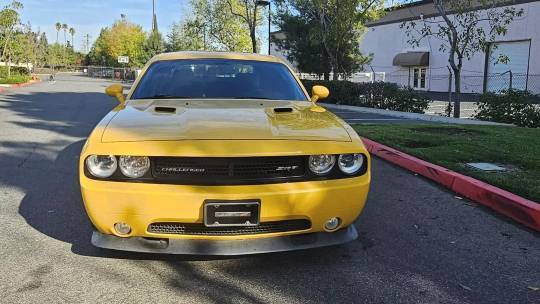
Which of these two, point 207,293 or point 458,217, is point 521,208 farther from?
point 207,293

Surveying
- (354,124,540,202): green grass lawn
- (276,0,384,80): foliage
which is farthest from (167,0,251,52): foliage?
(354,124,540,202): green grass lawn

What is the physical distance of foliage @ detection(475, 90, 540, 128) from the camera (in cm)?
1360

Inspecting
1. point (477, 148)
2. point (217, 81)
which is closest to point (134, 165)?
point (217, 81)

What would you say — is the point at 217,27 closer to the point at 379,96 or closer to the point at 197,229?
the point at 379,96

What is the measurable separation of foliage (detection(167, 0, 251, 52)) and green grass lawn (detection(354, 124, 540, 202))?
92.0ft

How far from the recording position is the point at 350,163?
11.3 ft

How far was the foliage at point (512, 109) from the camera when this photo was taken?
13.6 meters

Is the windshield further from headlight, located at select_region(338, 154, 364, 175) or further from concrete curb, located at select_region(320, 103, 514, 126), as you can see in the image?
concrete curb, located at select_region(320, 103, 514, 126)

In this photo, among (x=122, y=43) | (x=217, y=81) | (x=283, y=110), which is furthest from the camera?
(x=122, y=43)

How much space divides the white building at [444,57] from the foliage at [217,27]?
11247 mm

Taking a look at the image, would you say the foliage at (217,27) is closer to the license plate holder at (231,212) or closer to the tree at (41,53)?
the license plate holder at (231,212)

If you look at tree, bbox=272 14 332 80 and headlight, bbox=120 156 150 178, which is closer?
headlight, bbox=120 156 150 178

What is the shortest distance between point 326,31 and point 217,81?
19.2m

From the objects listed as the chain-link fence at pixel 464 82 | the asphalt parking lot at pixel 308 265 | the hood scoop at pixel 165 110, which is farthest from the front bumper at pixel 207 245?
the chain-link fence at pixel 464 82
